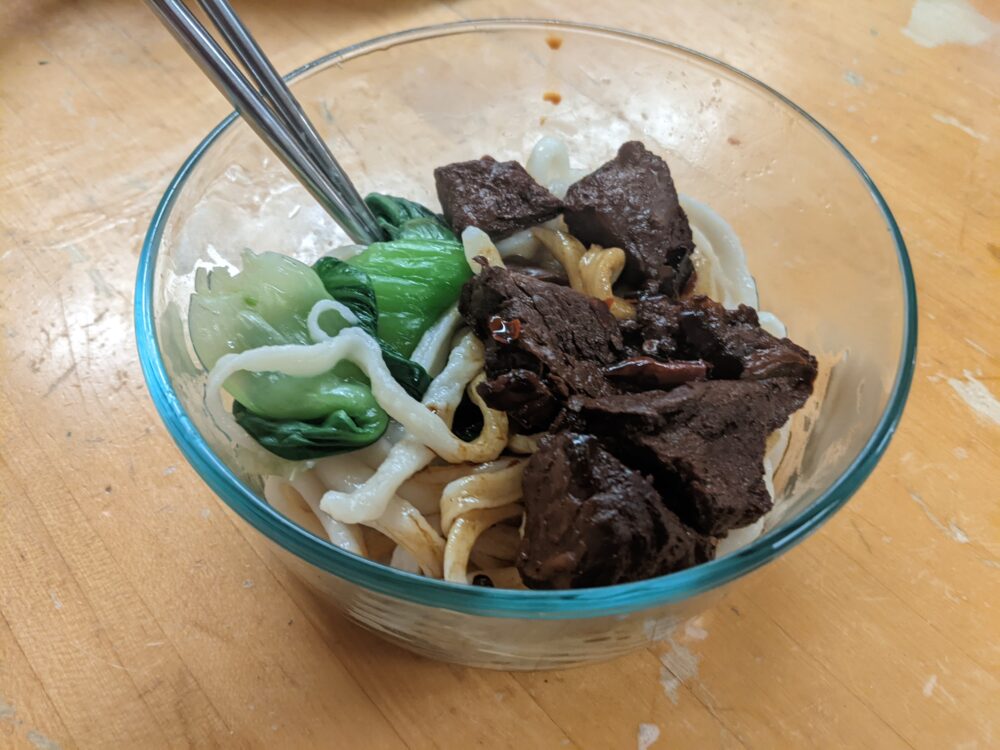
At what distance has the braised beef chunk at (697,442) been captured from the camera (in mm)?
1110

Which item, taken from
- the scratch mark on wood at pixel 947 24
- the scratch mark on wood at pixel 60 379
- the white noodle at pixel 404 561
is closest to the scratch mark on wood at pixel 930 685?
the white noodle at pixel 404 561

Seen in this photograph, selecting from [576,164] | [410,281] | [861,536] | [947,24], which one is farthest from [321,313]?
[947,24]

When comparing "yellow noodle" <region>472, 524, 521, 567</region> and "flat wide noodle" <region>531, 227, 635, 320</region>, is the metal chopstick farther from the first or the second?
"yellow noodle" <region>472, 524, 521, 567</region>

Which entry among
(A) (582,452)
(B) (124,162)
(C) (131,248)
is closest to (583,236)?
(A) (582,452)

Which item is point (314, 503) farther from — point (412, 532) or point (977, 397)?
point (977, 397)

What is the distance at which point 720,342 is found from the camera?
1.31 m

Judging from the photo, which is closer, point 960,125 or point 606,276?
point 606,276

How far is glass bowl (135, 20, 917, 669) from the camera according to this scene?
0.98 m

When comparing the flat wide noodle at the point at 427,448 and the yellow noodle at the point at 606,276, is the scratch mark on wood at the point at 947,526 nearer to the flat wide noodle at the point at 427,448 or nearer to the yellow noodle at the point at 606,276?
the yellow noodle at the point at 606,276

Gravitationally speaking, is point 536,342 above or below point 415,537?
above

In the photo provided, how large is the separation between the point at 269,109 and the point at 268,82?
2.7 inches

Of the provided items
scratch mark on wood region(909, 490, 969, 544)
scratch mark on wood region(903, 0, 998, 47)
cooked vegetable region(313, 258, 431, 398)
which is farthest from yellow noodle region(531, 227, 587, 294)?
scratch mark on wood region(903, 0, 998, 47)

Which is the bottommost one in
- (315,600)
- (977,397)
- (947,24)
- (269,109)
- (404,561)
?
(315,600)

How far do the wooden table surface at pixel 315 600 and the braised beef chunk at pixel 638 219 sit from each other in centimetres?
56
